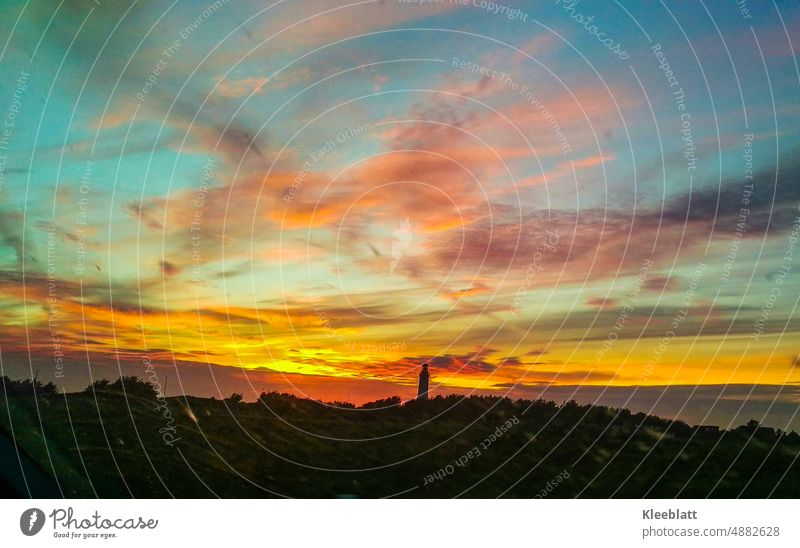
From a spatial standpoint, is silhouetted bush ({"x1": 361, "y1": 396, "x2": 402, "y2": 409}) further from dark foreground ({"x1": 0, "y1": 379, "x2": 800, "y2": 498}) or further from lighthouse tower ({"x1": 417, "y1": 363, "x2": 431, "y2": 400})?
lighthouse tower ({"x1": 417, "y1": 363, "x2": 431, "y2": 400})

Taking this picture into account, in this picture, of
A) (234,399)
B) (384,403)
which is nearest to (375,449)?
(384,403)

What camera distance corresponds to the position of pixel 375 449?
55.7 ft

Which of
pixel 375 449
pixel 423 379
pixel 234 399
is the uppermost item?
pixel 423 379

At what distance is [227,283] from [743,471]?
10873mm

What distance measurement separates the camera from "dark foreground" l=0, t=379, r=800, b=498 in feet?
51.0

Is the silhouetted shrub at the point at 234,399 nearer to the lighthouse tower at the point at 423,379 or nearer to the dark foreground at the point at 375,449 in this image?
the dark foreground at the point at 375,449

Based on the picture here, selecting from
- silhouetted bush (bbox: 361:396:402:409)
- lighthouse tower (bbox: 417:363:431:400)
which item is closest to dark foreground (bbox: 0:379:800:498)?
silhouetted bush (bbox: 361:396:402:409)
